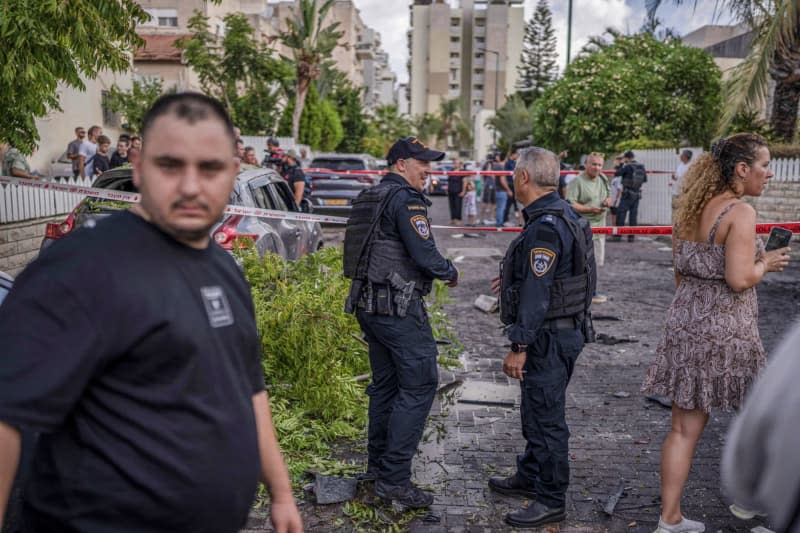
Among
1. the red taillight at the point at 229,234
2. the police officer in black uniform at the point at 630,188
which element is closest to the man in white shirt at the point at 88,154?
the red taillight at the point at 229,234

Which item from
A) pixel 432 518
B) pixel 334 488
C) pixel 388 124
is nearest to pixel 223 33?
pixel 388 124

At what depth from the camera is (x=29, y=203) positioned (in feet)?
33.9

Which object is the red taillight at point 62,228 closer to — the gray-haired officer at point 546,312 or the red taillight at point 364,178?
the gray-haired officer at point 546,312

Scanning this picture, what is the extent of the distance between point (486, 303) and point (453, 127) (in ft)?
290

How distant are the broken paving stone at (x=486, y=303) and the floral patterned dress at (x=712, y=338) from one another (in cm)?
579

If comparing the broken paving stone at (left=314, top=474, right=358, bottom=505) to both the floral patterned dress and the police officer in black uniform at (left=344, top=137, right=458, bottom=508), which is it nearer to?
the police officer in black uniform at (left=344, top=137, right=458, bottom=508)

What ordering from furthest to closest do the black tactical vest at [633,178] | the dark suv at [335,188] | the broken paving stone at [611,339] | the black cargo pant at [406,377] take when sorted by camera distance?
the dark suv at [335,188]
the black tactical vest at [633,178]
the broken paving stone at [611,339]
the black cargo pant at [406,377]

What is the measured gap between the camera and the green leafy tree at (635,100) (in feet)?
85.4

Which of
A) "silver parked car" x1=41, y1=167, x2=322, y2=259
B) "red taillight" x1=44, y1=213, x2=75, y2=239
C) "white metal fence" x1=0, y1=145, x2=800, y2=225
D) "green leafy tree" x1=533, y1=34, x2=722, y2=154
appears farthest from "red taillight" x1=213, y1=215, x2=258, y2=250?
"green leafy tree" x1=533, y1=34, x2=722, y2=154

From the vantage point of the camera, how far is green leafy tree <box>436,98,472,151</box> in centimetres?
9191

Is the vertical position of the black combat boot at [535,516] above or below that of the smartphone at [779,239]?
below

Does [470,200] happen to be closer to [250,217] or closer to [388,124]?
[250,217]

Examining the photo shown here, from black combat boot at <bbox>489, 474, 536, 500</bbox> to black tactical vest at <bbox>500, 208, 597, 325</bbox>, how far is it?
1001 millimetres

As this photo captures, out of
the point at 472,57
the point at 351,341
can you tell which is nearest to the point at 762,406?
the point at 351,341
